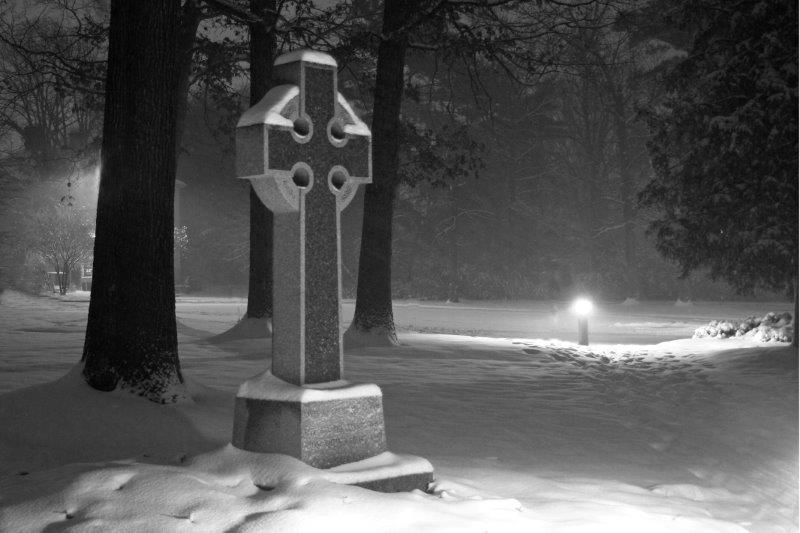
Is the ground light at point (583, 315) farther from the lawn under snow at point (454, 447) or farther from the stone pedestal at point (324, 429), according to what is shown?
the stone pedestal at point (324, 429)

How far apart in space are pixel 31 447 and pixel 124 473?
190cm

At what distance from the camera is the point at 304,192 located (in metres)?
5.50

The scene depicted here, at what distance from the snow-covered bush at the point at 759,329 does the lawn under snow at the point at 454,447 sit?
6.42 feet

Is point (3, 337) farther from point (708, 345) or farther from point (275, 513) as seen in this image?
point (708, 345)

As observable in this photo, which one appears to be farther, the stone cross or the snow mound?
the stone cross

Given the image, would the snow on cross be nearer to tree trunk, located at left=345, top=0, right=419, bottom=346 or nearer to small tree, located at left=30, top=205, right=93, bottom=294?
tree trunk, located at left=345, top=0, right=419, bottom=346

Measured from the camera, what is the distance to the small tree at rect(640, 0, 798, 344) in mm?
12203

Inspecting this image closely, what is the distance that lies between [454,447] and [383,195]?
312 inches

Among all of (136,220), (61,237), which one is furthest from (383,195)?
(61,237)

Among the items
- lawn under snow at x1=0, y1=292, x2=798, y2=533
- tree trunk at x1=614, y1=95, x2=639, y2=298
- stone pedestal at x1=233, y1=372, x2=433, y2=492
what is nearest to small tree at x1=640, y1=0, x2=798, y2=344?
lawn under snow at x1=0, y1=292, x2=798, y2=533

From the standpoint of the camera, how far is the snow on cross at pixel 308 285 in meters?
5.26

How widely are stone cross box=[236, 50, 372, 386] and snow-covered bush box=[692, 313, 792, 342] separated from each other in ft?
42.0

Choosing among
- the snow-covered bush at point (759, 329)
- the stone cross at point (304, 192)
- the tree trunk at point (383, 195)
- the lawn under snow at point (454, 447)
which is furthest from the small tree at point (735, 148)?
the stone cross at point (304, 192)

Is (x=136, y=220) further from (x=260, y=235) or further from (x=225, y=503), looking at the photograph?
(x=260, y=235)
